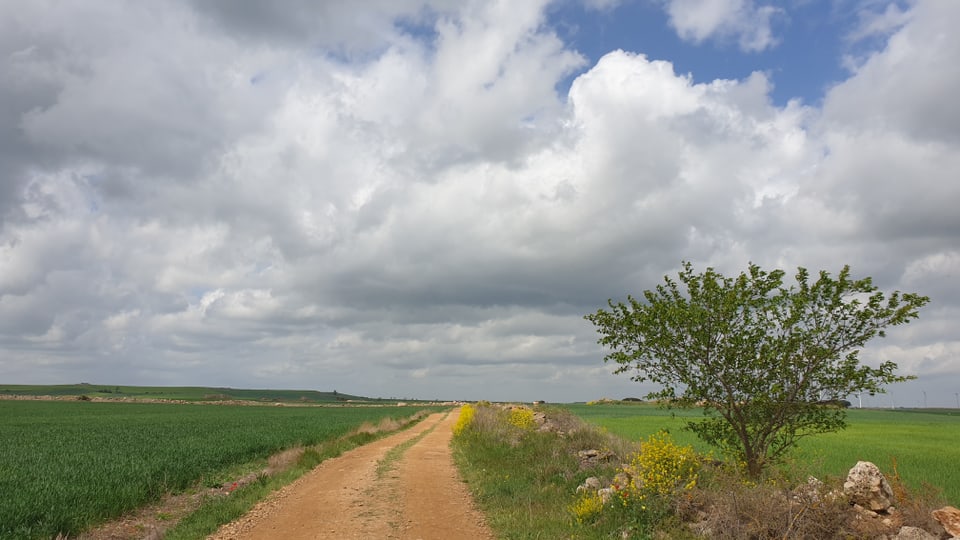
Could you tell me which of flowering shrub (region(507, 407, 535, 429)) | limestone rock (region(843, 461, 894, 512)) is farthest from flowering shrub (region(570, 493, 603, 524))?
flowering shrub (region(507, 407, 535, 429))

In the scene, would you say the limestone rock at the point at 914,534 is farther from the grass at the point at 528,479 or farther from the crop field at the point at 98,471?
the crop field at the point at 98,471

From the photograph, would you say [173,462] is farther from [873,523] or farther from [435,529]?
[873,523]

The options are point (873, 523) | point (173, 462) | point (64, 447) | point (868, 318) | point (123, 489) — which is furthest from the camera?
point (64, 447)

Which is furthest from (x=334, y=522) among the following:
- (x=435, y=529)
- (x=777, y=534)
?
(x=777, y=534)

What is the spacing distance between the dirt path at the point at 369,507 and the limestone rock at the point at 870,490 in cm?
719

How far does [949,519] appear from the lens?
30.7 feet

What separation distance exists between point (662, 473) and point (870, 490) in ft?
12.2

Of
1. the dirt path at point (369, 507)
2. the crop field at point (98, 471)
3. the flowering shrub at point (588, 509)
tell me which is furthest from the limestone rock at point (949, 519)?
the crop field at point (98, 471)

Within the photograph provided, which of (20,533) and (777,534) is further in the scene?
(20,533)

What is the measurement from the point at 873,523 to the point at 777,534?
168 centimetres

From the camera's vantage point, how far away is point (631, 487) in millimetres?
12328

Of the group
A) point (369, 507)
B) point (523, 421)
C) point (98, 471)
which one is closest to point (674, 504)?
point (369, 507)

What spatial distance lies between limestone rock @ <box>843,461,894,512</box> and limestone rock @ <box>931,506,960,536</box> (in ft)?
3.29

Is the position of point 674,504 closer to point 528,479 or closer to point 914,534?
point 914,534
